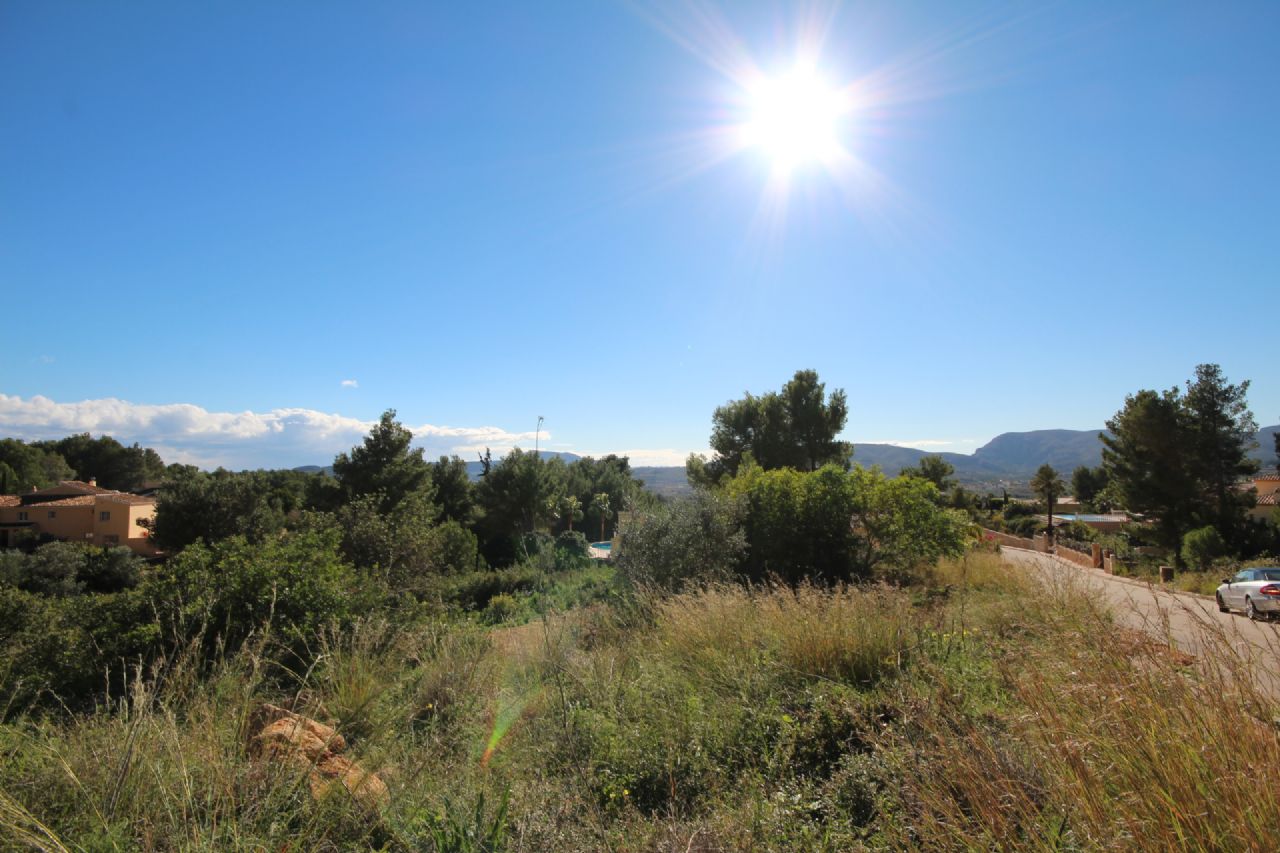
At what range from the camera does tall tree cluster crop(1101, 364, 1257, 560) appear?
77.2 ft

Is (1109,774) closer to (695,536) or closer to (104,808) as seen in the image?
(104,808)

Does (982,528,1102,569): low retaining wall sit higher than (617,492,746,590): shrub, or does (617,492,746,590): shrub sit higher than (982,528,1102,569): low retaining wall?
(617,492,746,590): shrub

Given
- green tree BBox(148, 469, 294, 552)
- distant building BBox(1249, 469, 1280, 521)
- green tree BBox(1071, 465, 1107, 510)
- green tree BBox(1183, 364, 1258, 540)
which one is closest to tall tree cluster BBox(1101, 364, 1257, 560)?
green tree BBox(1183, 364, 1258, 540)

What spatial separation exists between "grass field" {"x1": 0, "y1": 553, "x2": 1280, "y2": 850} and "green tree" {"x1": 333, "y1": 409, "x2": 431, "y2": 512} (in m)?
23.1

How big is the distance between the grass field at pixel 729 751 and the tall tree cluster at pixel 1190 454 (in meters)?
26.4

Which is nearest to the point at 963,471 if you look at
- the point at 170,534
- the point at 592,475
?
the point at 592,475

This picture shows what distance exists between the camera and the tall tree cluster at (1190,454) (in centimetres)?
2353

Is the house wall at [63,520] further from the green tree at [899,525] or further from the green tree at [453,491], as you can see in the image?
the green tree at [899,525]

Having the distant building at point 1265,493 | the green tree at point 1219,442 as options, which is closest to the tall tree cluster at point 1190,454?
the green tree at point 1219,442

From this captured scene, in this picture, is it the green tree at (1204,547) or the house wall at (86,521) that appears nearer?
the green tree at (1204,547)

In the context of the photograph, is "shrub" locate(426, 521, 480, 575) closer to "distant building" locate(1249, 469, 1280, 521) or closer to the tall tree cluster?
the tall tree cluster

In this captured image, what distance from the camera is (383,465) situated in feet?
89.2

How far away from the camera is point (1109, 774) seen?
183cm

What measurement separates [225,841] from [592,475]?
157 ft
